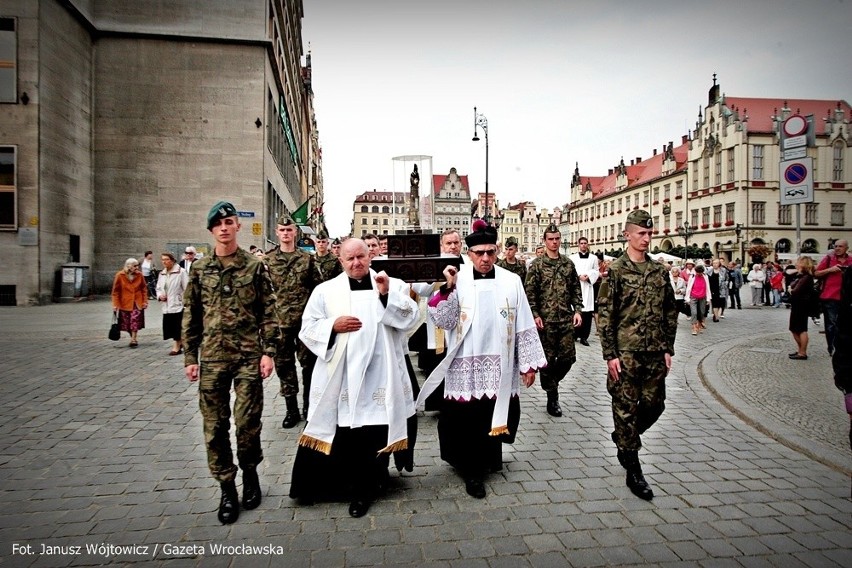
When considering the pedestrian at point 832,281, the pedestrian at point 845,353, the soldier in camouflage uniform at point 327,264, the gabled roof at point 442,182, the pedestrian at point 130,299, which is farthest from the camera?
the gabled roof at point 442,182

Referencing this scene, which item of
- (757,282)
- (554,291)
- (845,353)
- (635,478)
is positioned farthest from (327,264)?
(757,282)

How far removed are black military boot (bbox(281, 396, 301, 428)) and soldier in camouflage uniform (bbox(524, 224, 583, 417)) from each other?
325 centimetres

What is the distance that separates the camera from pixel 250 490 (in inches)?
158

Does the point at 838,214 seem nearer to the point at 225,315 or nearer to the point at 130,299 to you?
the point at 130,299

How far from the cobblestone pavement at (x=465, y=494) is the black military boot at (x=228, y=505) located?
0.28ft

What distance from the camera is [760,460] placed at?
16.4ft

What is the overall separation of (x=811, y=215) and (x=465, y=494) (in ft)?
243

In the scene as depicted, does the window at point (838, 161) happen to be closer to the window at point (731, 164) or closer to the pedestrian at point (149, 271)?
the window at point (731, 164)

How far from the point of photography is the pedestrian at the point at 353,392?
4.02 metres

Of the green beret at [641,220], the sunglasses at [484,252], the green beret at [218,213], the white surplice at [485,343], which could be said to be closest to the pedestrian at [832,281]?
the green beret at [641,220]

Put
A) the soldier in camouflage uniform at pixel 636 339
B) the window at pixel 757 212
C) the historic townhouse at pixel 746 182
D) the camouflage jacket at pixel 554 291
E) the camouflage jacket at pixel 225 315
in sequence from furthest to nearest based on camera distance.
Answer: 1. the window at pixel 757 212
2. the historic townhouse at pixel 746 182
3. the camouflage jacket at pixel 554 291
4. the soldier in camouflage uniform at pixel 636 339
5. the camouflage jacket at pixel 225 315

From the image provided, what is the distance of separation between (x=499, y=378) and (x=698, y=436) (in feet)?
9.53

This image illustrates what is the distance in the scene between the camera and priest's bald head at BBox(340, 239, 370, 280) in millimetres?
4145

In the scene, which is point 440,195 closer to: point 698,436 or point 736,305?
point 736,305
